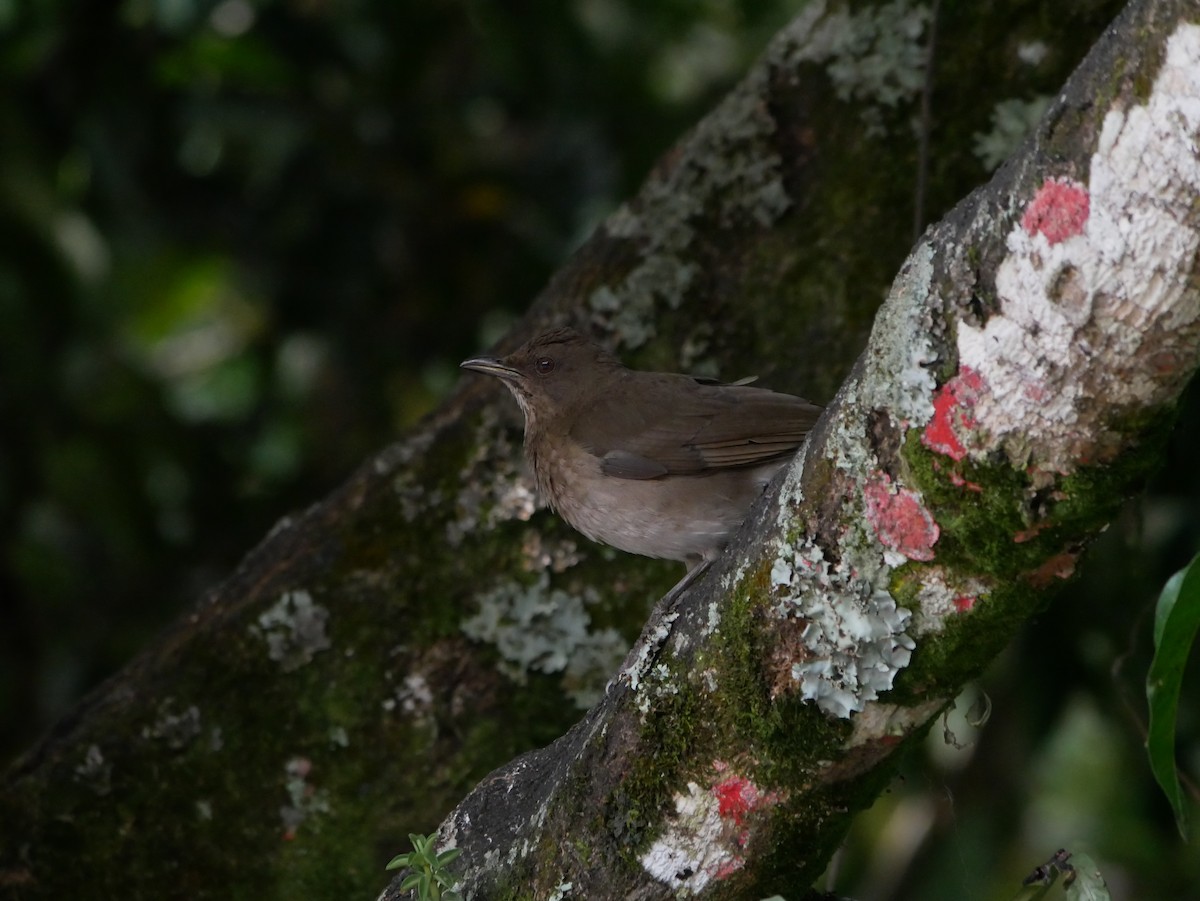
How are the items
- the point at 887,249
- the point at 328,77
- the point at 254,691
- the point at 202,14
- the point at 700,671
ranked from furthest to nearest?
the point at 328,77 → the point at 202,14 → the point at 887,249 → the point at 254,691 → the point at 700,671

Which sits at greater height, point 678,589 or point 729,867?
point 678,589

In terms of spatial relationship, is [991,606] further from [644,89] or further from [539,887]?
[644,89]

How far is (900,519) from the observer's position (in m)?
Answer: 2.05

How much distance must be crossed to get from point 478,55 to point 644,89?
0.70 meters

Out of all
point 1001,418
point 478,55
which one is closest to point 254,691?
point 1001,418

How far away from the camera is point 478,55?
576 centimetres

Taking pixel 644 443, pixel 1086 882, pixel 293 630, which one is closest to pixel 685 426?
pixel 644 443

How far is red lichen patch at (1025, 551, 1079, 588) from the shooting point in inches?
80.4

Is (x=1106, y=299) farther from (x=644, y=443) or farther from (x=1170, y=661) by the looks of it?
(x=644, y=443)

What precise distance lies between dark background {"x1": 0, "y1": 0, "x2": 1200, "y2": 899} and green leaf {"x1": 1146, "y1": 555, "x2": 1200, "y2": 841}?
2174 mm

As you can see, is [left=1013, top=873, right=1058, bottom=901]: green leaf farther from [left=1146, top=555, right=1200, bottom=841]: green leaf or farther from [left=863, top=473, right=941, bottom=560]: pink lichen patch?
[left=863, top=473, right=941, bottom=560]: pink lichen patch

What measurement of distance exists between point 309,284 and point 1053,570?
3936 millimetres

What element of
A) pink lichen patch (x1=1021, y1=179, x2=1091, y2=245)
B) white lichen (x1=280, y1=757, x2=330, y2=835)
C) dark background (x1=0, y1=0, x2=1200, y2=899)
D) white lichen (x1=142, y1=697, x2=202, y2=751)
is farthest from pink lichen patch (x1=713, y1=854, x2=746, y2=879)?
dark background (x1=0, y1=0, x2=1200, y2=899)

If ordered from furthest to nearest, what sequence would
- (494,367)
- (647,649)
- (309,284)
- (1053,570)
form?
(309,284) → (494,367) → (647,649) → (1053,570)
